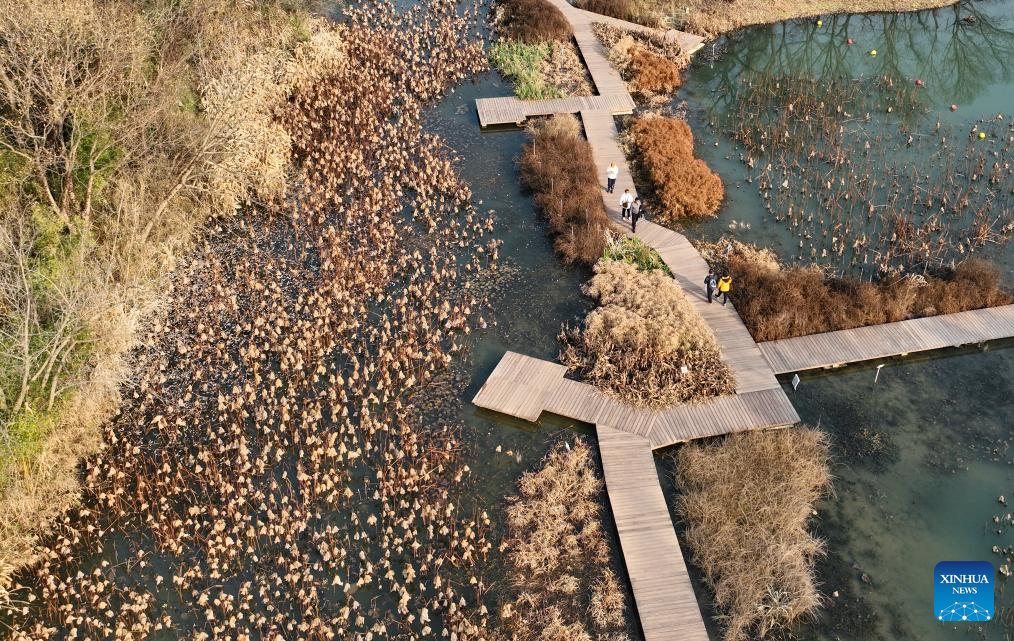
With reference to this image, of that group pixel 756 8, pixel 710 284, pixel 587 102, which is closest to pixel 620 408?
pixel 710 284

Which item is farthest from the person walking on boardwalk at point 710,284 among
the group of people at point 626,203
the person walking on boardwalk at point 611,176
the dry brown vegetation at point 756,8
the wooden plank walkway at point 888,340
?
the dry brown vegetation at point 756,8

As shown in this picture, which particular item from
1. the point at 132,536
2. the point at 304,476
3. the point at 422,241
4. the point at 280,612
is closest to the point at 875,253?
the point at 422,241

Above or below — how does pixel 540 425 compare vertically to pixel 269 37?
below

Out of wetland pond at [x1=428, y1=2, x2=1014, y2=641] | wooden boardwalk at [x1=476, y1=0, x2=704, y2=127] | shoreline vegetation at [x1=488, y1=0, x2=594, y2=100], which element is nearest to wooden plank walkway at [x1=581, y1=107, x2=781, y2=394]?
wooden boardwalk at [x1=476, y1=0, x2=704, y2=127]

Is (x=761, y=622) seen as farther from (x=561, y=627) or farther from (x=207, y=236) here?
(x=207, y=236)

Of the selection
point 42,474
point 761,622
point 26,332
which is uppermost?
point 26,332

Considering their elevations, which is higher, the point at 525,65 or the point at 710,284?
the point at 525,65

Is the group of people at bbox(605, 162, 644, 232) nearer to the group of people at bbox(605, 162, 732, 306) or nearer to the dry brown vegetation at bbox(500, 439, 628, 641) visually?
the group of people at bbox(605, 162, 732, 306)

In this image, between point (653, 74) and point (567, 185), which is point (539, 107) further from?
point (567, 185)
